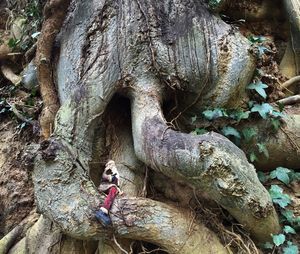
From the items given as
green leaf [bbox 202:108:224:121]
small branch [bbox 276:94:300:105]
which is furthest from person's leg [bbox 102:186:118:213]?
small branch [bbox 276:94:300:105]

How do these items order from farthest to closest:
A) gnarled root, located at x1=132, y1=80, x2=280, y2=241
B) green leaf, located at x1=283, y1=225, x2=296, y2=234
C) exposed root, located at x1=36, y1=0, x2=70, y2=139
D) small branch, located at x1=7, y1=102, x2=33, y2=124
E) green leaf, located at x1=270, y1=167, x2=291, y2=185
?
small branch, located at x1=7, y1=102, x2=33, y2=124, exposed root, located at x1=36, y1=0, x2=70, y2=139, green leaf, located at x1=270, y1=167, x2=291, y2=185, green leaf, located at x1=283, y1=225, x2=296, y2=234, gnarled root, located at x1=132, y1=80, x2=280, y2=241

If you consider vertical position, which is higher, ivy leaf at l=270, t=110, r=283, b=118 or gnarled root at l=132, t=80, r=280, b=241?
gnarled root at l=132, t=80, r=280, b=241

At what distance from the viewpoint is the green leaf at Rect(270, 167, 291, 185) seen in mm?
2520

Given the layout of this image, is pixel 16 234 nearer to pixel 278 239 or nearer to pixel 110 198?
pixel 110 198

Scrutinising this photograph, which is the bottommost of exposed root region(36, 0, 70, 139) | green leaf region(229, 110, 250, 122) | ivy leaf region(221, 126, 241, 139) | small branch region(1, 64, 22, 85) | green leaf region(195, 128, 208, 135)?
small branch region(1, 64, 22, 85)

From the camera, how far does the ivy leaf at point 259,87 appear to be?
8.71 feet

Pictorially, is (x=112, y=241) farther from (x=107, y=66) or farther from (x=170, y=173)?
(x=107, y=66)

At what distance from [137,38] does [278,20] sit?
1.26 metres

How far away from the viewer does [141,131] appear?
2354 mm

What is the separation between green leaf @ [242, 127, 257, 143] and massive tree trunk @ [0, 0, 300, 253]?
16 cm

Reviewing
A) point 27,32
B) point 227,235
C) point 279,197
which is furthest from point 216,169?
point 27,32

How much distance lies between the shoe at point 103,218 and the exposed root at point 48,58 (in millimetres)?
920

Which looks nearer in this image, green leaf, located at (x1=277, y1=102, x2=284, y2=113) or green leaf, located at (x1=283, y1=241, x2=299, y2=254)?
green leaf, located at (x1=283, y1=241, x2=299, y2=254)

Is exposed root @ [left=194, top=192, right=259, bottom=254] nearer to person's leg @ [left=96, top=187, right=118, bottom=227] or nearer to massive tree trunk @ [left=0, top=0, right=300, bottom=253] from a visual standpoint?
massive tree trunk @ [left=0, top=0, right=300, bottom=253]
